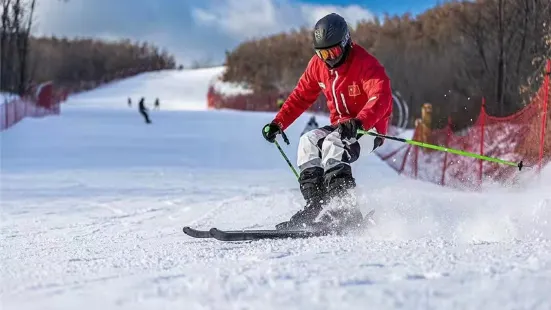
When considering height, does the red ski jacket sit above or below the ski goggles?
below

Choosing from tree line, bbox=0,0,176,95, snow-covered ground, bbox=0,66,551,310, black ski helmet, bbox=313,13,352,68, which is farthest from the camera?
tree line, bbox=0,0,176,95

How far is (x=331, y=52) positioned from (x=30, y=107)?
25.9m

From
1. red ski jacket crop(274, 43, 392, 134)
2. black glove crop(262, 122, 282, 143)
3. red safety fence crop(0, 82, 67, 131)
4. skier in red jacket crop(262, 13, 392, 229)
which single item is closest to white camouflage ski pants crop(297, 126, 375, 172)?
skier in red jacket crop(262, 13, 392, 229)

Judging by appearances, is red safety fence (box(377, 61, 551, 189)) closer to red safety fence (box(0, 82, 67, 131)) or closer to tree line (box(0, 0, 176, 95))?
red safety fence (box(0, 82, 67, 131))

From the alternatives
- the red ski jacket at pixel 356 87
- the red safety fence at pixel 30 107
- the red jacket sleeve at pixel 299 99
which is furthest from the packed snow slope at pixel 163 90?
the red ski jacket at pixel 356 87

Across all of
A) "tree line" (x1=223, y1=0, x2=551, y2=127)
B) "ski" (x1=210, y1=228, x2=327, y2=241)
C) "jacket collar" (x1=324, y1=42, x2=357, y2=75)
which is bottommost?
"ski" (x1=210, y1=228, x2=327, y2=241)

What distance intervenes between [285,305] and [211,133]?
22468 millimetres

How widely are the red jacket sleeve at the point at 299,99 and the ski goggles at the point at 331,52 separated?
45 centimetres

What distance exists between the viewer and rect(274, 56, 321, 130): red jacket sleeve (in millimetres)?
5227

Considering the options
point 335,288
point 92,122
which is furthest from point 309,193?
point 92,122

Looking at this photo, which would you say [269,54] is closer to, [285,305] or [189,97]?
[189,97]

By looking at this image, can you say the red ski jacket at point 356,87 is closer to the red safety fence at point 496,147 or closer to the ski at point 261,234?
the ski at point 261,234

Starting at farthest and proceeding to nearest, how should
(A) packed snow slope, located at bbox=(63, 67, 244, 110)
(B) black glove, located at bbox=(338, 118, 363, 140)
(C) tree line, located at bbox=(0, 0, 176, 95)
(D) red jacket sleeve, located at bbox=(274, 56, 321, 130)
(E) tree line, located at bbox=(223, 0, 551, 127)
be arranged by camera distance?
(C) tree line, located at bbox=(0, 0, 176, 95)
(A) packed snow slope, located at bbox=(63, 67, 244, 110)
(E) tree line, located at bbox=(223, 0, 551, 127)
(D) red jacket sleeve, located at bbox=(274, 56, 321, 130)
(B) black glove, located at bbox=(338, 118, 363, 140)

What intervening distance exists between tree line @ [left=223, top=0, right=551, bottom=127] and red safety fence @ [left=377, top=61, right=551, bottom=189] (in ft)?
2.13
